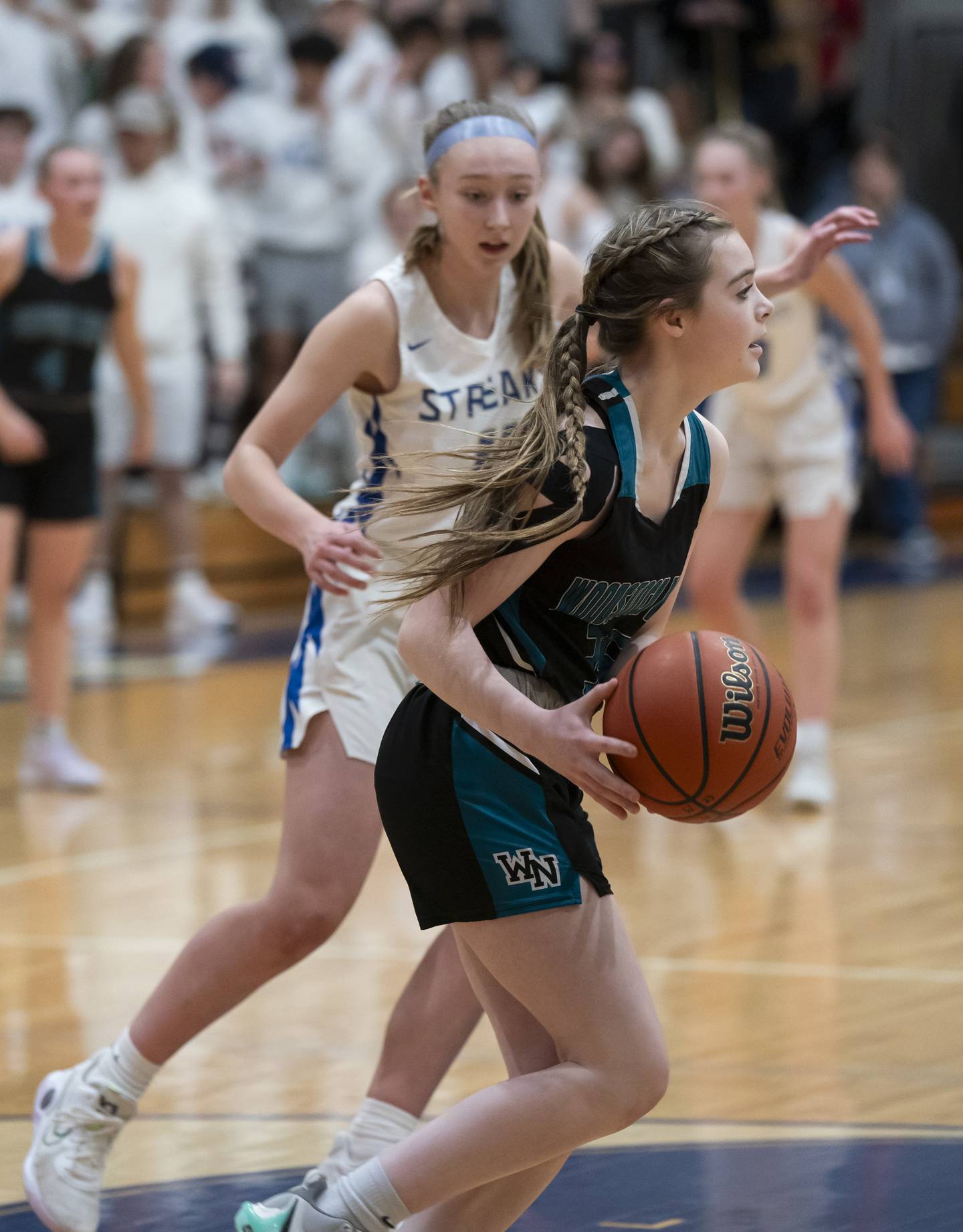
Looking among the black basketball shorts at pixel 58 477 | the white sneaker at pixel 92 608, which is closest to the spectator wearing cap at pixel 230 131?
the white sneaker at pixel 92 608

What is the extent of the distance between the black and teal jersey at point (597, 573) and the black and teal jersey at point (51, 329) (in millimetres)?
4555

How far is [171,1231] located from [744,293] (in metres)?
1.66

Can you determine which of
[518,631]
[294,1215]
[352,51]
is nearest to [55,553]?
[294,1215]

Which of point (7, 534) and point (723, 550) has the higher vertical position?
point (7, 534)

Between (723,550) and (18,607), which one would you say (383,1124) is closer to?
(723,550)

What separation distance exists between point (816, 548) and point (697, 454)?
3.82 meters

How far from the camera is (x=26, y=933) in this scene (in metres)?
5.34

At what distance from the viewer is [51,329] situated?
712cm

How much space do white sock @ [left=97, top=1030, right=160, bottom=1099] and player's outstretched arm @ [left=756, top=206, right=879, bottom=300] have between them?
1.68m

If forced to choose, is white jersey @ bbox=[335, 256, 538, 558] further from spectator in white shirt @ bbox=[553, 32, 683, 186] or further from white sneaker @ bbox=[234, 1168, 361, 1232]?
spectator in white shirt @ bbox=[553, 32, 683, 186]

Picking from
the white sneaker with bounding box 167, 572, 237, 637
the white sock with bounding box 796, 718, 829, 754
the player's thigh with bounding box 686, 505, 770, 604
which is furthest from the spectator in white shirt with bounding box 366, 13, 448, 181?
the white sock with bounding box 796, 718, 829, 754

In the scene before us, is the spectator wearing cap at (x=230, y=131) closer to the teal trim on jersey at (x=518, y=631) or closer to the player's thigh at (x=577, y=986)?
the teal trim on jersey at (x=518, y=631)

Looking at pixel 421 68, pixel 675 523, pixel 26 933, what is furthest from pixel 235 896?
pixel 421 68

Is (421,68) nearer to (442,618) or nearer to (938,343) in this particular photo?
(938,343)
